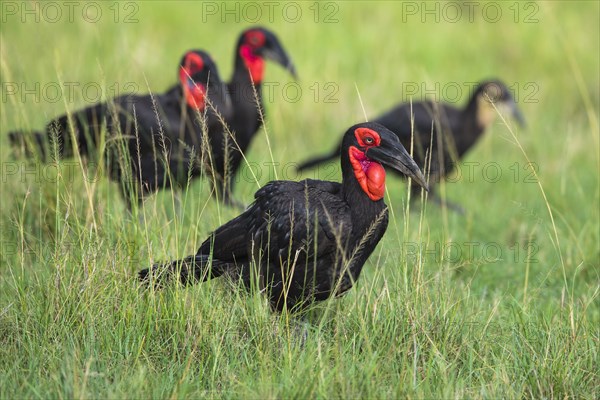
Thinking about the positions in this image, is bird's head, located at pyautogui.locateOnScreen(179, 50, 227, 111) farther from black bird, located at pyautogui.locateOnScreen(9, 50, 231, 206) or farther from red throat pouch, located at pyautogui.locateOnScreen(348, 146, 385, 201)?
red throat pouch, located at pyautogui.locateOnScreen(348, 146, 385, 201)

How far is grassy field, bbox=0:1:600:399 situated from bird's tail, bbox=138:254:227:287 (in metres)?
0.07

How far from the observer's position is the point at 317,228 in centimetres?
379

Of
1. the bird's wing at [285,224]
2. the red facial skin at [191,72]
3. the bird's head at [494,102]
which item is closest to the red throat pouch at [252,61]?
the red facial skin at [191,72]

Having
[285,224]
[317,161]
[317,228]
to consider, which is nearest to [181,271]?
[285,224]

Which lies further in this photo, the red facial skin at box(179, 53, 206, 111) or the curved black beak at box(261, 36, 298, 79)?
the curved black beak at box(261, 36, 298, 79)

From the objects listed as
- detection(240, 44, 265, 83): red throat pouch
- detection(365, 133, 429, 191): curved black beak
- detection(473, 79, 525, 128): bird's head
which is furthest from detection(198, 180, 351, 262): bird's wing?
detection(473, 79, 525, 128): bird's head

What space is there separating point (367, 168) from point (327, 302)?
2.10 feet

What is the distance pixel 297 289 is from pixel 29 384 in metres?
1.27

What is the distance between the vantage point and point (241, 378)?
3.25m

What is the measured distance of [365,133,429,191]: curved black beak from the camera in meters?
3.75

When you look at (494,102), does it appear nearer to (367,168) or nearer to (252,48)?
(252,48)

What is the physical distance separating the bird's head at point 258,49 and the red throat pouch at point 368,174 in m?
2.70

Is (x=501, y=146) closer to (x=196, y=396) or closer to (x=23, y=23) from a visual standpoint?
(x=23, y=23)

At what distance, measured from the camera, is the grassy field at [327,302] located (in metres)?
3.25
